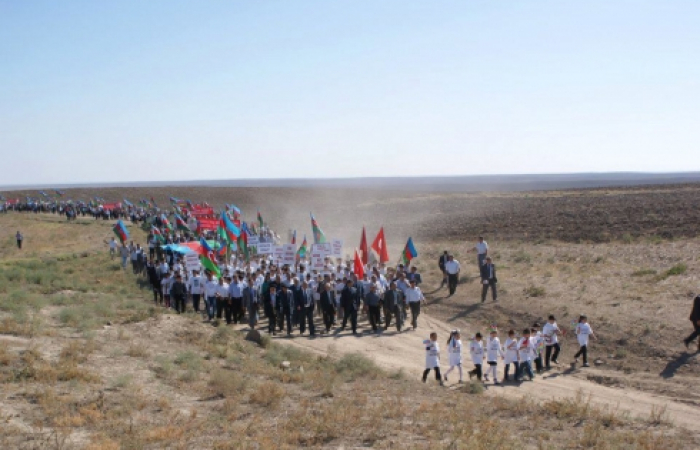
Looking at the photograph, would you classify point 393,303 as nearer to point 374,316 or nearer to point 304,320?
point 374,316

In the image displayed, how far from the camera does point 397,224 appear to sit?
5812 centimetres

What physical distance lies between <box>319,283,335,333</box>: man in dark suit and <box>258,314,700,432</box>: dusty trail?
1.45 ft

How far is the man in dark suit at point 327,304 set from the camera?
65.2 ft

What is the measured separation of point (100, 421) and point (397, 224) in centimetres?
4861

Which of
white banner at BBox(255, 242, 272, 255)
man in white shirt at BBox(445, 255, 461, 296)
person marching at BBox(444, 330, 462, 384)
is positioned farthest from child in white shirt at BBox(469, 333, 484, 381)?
white banner at BBox(255, 242, 272, 255)

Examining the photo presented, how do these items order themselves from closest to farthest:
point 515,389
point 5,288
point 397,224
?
point 515,389
point 5,288
point 397,224

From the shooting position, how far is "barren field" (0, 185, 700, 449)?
10398 millimetres

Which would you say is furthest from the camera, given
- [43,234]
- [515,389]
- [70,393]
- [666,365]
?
[43,234]

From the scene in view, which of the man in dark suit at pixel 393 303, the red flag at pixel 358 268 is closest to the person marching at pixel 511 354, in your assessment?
the man in dark suit at pixel 393 303

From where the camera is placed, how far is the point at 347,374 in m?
14.7

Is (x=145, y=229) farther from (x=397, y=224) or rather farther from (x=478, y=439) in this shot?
(x=478, y=439)

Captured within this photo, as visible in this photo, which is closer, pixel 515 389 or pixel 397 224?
pixel 515 389

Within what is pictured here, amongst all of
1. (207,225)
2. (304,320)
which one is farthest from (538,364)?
(207,225)

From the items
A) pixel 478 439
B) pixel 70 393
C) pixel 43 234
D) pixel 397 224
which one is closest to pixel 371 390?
pixel 478 439
